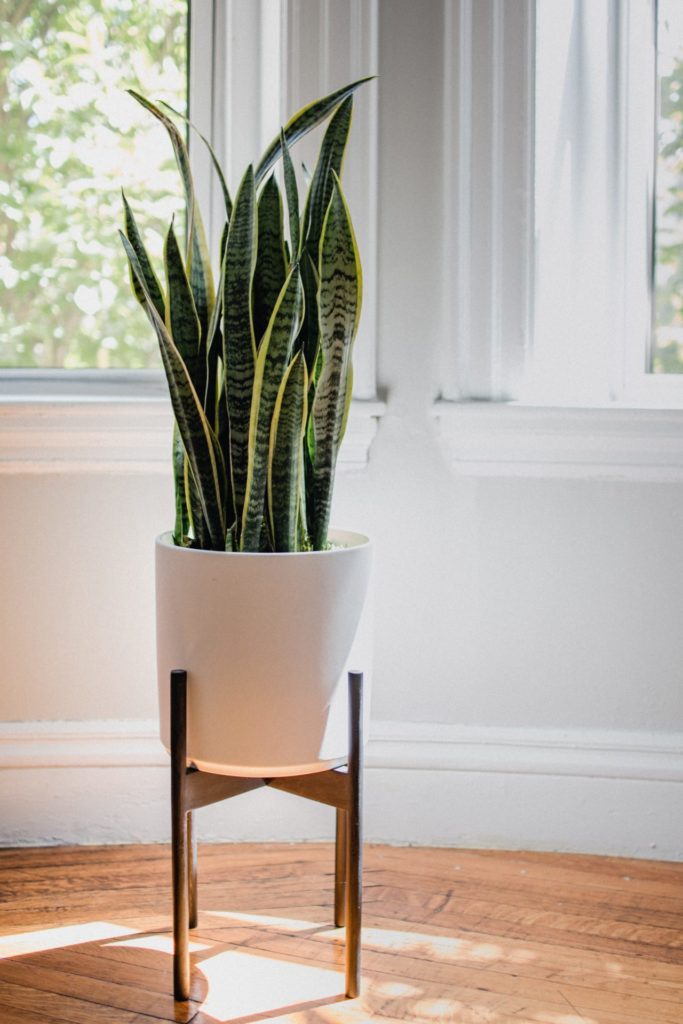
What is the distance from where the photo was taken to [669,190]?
1.58 meters

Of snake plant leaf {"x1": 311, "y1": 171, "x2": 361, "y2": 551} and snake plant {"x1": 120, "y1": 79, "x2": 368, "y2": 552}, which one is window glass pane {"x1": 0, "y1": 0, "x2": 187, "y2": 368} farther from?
snake plant leaf {"x1": 311, "y1": 171, "x2": 361, "y2": 551}

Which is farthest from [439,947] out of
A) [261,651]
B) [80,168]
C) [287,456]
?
[80,168]

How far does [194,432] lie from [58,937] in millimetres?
690

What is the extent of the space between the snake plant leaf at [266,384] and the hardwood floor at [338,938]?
581 mm

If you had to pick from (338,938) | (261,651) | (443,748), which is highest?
(261,651)

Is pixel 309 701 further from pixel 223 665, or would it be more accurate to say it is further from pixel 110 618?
pixel 110 618

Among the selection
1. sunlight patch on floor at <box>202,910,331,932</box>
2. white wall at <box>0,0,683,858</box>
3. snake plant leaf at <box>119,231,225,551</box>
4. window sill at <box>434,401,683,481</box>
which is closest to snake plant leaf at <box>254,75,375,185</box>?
snake plant leaf at <box>119,231,225,551</box>

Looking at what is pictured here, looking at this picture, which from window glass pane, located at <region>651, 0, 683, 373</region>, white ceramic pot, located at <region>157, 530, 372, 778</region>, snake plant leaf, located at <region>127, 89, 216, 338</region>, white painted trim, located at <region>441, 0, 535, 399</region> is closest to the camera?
white ceramic pot, located at <region>157, 530, 372, 778</region>

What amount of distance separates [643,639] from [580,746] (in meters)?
0.20

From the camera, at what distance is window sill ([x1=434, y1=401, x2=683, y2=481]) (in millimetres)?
1422

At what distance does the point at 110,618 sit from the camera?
1.51 meters

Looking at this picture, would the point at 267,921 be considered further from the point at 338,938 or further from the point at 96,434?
the point at 96,434

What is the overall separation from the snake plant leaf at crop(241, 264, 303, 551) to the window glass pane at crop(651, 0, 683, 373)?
0.81 meters

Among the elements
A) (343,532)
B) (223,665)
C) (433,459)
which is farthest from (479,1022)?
(433,459)
